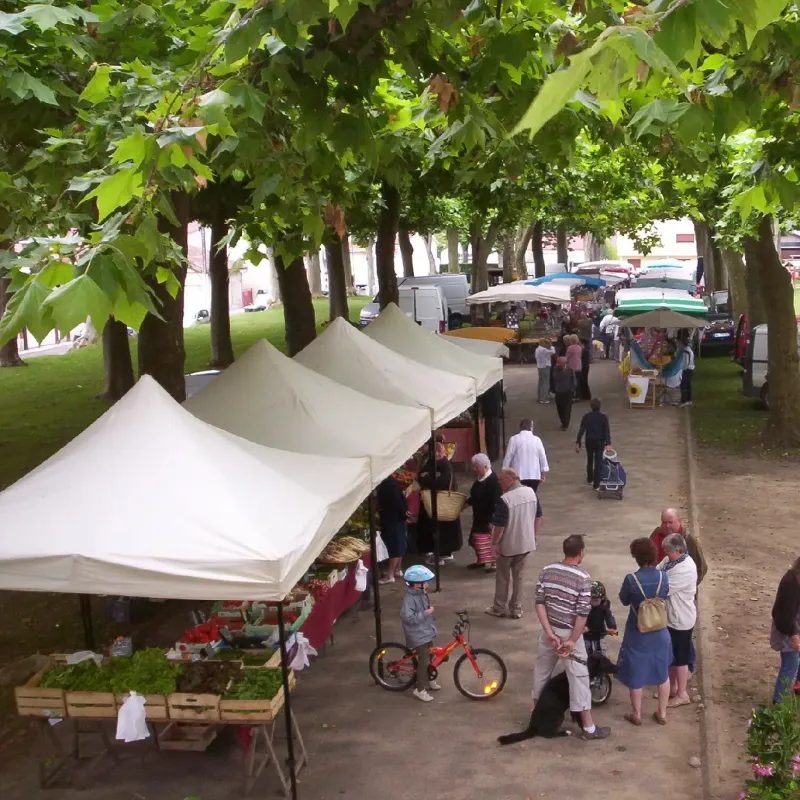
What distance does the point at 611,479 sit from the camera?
46.2ft

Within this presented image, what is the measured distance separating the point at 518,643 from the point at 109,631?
153 inches

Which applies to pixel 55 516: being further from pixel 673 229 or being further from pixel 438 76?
pixel 673 229

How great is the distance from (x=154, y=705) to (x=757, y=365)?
1636 cm

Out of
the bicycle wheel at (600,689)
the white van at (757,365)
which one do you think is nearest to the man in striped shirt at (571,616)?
the bicycle wheel at (600,689)

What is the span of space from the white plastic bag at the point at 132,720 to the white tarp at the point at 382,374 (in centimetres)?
533

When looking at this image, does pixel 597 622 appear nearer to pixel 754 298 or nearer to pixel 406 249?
pixel 754 298

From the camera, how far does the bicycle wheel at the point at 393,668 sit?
8.21 m

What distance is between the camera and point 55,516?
6617 millimetres

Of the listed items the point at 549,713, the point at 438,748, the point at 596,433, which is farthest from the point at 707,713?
the point at 596,433

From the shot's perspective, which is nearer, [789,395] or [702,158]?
[702,158]

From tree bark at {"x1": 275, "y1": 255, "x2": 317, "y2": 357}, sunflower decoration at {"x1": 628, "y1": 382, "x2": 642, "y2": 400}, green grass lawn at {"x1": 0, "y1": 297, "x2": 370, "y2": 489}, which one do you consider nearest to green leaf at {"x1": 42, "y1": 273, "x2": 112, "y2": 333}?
green grass lawn at {"x1": 0, "y1": 297, "x2": 370, "y2": 489}

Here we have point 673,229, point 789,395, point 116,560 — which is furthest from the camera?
point 673,229

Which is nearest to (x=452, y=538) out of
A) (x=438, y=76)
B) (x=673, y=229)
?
(x=438, y=76)

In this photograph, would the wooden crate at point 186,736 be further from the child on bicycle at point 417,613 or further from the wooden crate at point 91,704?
the child on bicycle at point 417,613
